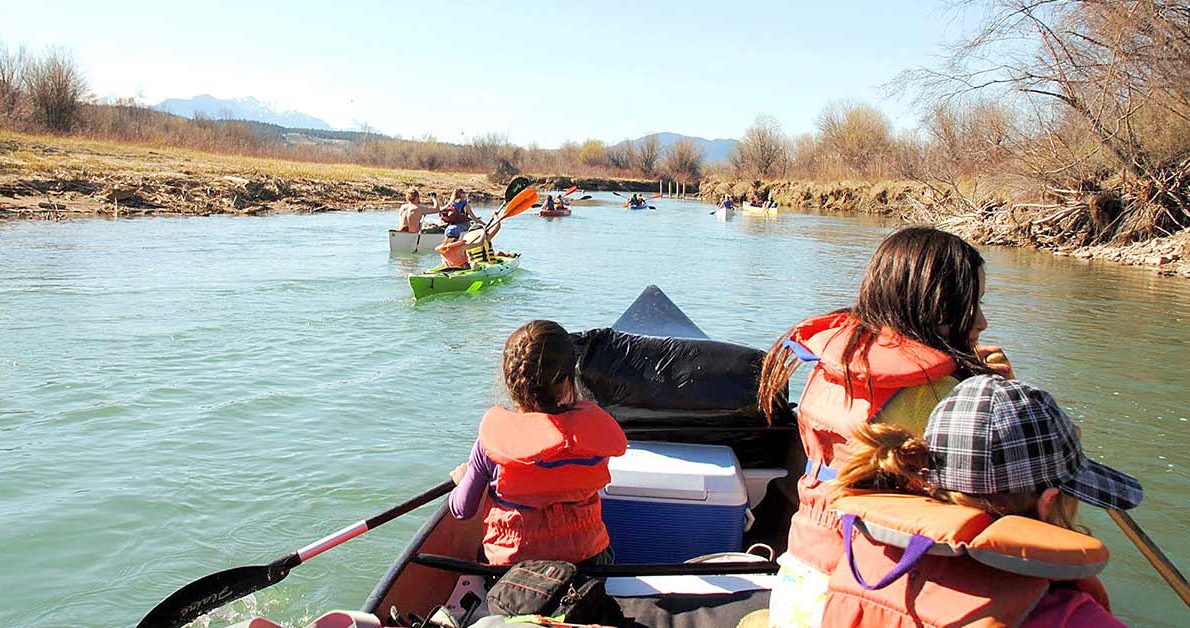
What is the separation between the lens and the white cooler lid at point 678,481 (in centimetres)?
364

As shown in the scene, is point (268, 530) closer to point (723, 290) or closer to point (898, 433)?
point (898, 433)

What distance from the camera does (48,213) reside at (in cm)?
2064

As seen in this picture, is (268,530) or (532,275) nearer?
(268,530)

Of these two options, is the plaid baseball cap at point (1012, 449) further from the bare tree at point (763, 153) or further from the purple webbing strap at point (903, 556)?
the bare tree at point (763, 153)

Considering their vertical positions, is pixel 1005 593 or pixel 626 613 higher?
pixel 1005 593

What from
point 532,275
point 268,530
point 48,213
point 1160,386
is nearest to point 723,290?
point 532,275

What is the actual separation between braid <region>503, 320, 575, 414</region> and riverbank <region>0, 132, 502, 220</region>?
20761mm

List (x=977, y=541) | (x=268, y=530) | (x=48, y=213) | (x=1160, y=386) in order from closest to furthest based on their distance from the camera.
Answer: (x=977, y=541) < (x=268, y=530) < (x=1160, y=386) < (x=48, y=213)

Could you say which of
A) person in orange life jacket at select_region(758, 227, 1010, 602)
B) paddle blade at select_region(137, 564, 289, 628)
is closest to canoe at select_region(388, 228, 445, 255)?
paddle blade at select_region(137, 564, 289, 628)

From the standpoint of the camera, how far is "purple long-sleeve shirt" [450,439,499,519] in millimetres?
2947

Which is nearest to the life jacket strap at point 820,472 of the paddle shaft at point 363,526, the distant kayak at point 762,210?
the paddle shaft at point 363,526

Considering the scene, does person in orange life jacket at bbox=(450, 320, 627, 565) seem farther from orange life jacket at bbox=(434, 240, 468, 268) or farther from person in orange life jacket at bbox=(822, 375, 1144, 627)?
orange life jacket at bbox=(434, 240, 468, 268)

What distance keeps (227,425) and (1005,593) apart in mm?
6346

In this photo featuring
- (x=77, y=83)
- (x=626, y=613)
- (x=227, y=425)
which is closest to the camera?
(x=626, y=613)
